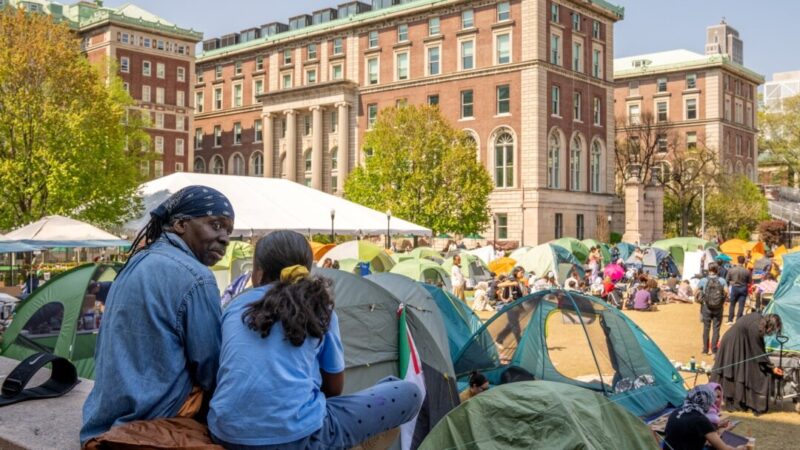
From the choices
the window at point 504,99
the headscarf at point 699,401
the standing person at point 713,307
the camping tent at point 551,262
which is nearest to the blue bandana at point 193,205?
the headscarf at point 699,401

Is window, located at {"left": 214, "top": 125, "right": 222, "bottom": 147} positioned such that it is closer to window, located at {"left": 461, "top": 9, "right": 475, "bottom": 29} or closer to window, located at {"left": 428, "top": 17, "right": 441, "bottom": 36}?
window, located at {"left": 428, "top": 17, "right": 441, "bottom": 36}

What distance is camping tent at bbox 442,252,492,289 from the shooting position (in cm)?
2778

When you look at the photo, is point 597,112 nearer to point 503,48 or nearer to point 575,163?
point 575,163

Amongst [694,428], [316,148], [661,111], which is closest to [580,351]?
[694,428]

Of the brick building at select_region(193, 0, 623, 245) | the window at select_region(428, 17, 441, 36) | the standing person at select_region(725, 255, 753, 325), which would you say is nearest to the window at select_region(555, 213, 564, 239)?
the brick building at select_region(193, 0, 623, 245)

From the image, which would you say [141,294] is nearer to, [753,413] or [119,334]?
[119,334]

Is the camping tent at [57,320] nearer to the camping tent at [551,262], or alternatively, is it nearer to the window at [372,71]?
the camping tent at [551,262]

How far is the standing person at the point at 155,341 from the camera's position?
2.60 metres

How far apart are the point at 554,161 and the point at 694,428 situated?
4805 centimetres

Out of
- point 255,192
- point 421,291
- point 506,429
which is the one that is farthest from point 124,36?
point 506,429

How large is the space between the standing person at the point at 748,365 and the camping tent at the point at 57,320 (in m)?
9.27

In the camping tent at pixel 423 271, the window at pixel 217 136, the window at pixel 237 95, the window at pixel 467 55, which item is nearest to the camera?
the camping tent at pixel 423 271

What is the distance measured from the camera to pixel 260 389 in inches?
109

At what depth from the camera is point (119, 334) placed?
8.55ft
